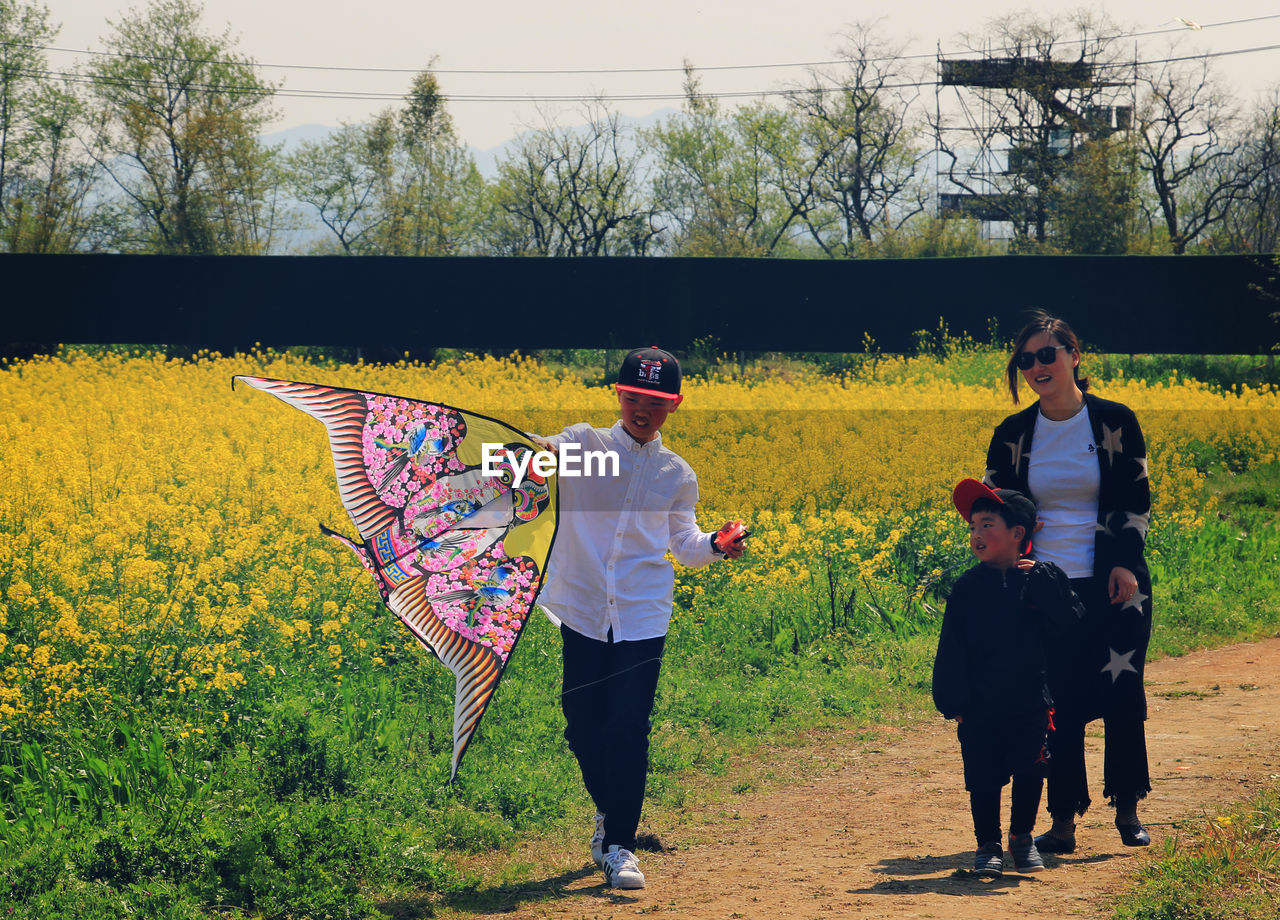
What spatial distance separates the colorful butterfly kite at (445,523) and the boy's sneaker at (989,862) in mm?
1807

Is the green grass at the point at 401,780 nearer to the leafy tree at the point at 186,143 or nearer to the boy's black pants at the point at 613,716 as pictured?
the boy's black pants at the point at 613,716

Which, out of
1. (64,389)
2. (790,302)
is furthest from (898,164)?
(64,389)

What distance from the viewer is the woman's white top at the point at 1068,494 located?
4375 millimetres

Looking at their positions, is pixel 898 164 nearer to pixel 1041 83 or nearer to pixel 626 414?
pixel 1041 83

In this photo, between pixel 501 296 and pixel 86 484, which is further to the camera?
pixel 501 296

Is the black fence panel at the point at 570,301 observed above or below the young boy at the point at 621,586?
above

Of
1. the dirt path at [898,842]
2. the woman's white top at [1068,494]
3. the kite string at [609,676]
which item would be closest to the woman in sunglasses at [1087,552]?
the woman's white top at [1068,494]

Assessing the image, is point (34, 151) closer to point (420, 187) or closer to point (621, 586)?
point (420, 187)

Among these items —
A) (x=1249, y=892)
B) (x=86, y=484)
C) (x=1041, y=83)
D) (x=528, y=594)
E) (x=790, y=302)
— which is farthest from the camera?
(x=1041, y=83)

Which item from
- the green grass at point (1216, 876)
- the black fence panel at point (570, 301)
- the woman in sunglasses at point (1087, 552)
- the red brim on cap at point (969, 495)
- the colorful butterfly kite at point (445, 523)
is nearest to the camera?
the green grass at point (1216, 876)

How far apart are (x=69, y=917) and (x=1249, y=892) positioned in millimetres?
3584

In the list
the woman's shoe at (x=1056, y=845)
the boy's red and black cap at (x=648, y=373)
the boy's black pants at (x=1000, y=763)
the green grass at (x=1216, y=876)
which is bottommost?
the woman's shoe at (x=1056, y=845)

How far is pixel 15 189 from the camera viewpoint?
1478 inches

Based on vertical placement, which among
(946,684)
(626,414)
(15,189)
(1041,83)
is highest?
(1041,83)
